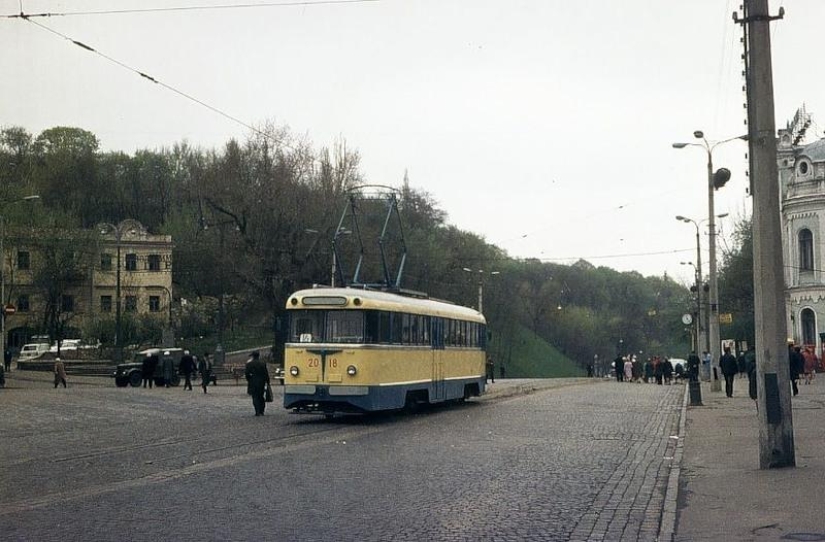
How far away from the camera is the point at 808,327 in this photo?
68.4 m

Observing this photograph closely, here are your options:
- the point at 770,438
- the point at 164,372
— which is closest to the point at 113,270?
the point at 164,372

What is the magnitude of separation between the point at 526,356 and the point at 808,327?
41409 mm

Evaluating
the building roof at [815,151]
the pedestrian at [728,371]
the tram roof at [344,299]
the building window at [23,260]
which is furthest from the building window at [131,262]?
the tram roof at [344,299]

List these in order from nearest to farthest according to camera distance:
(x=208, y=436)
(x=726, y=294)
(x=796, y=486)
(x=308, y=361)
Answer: (x=796, y=486) < (x=208, y=436) < (x=308, y=361) < (x=726, y=294)

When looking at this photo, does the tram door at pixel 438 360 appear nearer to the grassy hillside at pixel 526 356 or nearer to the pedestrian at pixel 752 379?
the pedestrian at pixel 752 379

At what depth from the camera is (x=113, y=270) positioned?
89000mm

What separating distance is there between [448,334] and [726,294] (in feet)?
176

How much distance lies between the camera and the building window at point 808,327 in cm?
6794

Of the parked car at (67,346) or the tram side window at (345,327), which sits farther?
the parked car at (67,346)

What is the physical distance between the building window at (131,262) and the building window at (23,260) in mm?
13497

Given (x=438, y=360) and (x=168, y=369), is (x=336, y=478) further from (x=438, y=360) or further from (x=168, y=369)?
(x=168, y=369)

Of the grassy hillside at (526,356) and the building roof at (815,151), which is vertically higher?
the building roof at (815,151)

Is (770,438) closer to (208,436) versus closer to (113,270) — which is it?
(208,436)

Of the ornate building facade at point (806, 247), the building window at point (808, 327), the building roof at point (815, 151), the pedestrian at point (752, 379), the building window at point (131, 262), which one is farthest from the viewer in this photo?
the building window at point (131, 262)
